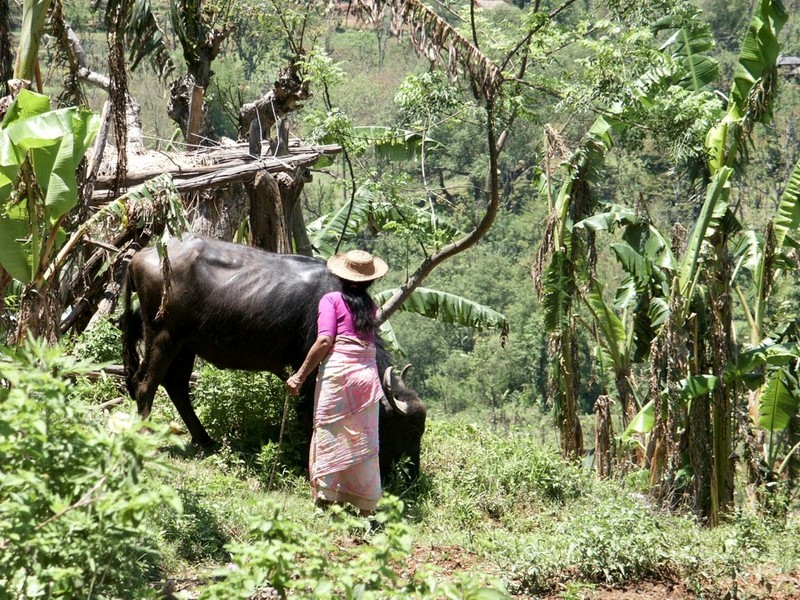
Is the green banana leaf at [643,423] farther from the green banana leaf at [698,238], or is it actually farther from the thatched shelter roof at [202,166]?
the thatched shelter roof at [202,166]

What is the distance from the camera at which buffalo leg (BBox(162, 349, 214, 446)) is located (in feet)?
28.0

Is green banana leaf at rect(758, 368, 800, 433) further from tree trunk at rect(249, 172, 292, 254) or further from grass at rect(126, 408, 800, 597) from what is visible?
tree trunk at rect(249, 172, 292, 254)

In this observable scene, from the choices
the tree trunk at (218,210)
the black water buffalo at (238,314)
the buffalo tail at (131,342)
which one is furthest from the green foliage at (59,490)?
the tree trunk at (218,210)

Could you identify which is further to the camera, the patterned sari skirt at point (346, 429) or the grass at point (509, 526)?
the patterned sari skirt at point (346, 429)

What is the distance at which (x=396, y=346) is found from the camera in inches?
493

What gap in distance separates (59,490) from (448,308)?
375 inches

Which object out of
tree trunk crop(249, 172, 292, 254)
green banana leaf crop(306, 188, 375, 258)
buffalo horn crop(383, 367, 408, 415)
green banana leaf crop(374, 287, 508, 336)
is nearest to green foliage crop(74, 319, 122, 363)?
tree trunk crop(249, 172, 292, 254)

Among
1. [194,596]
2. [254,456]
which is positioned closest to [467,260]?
[254,456]

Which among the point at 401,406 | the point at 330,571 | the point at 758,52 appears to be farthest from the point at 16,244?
the point at 758,52

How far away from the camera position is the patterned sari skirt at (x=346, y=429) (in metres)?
6.91

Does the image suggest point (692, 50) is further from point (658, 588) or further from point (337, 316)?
point (658, 588)

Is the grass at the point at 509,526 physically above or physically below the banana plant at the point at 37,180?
below

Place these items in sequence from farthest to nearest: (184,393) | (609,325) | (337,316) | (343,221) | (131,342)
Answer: (343,221), (609,325), (131,342), (184,393), (337,316)

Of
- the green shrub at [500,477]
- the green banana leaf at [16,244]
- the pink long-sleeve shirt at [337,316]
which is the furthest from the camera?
the green shrub at [500,477]
